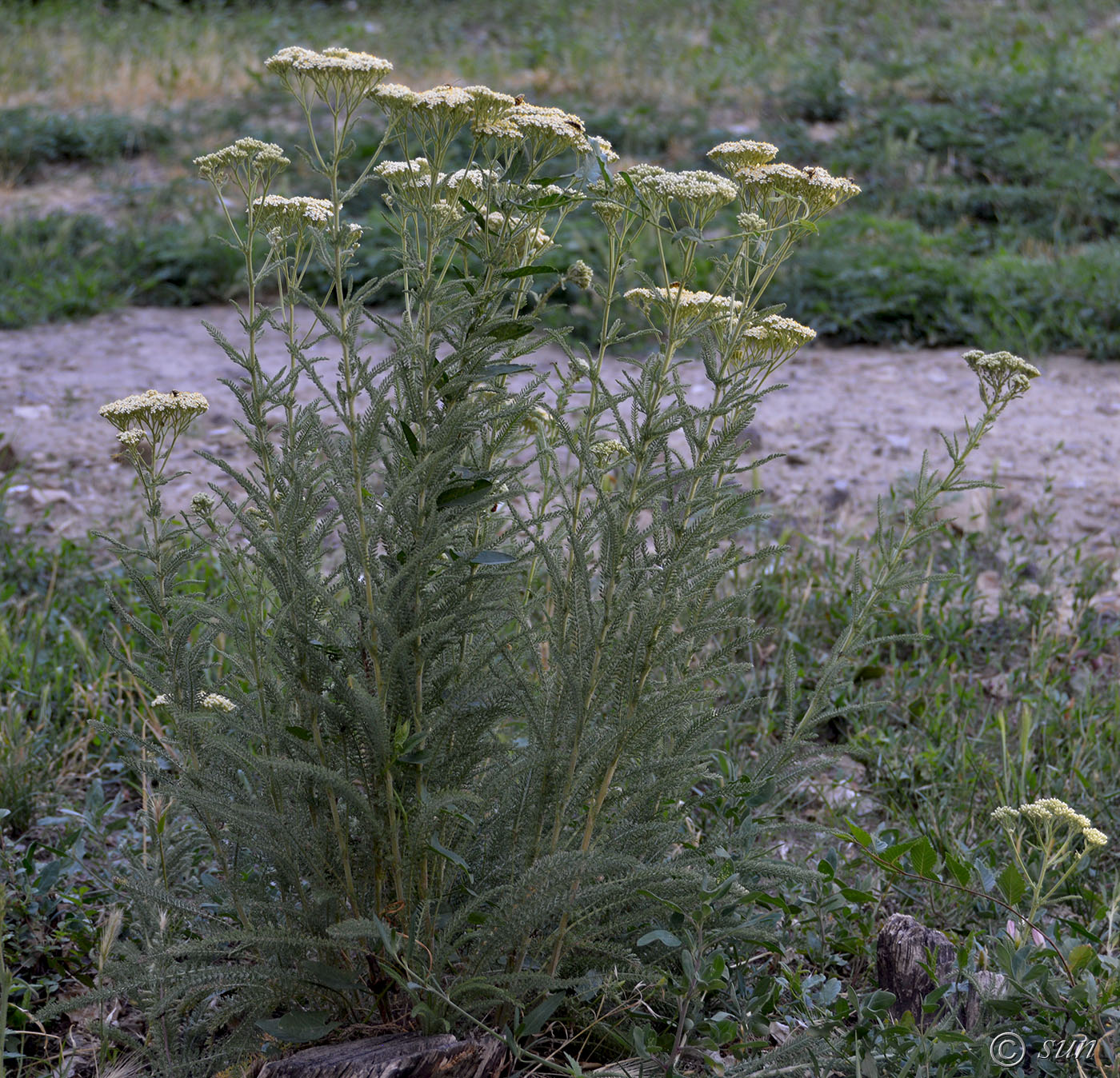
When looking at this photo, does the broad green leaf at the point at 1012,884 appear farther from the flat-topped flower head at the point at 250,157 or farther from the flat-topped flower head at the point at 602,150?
the flat-topped flower head at the point at 250,157

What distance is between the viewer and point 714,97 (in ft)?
31.1

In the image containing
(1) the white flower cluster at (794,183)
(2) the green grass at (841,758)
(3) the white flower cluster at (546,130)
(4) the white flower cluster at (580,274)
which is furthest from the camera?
(2) the green grass at (841,758)

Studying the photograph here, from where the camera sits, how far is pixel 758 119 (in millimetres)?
9070

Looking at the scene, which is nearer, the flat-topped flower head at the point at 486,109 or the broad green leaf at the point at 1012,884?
the flat-topped flower head at the point at 486,109

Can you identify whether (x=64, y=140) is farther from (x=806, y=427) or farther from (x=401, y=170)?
(x=401, y=170)

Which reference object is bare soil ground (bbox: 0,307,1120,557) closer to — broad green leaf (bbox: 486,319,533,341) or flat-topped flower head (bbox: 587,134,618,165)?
flat-topped flower head (bbox: 587,134,618,165)

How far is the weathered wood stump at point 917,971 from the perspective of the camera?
5.95 ft

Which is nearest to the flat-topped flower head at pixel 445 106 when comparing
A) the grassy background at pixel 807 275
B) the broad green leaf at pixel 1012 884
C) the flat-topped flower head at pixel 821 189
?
the flat-topped flower head at pixel 821 189

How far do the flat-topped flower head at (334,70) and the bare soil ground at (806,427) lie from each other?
219 centimetres

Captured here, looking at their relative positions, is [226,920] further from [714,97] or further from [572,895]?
[714,97]

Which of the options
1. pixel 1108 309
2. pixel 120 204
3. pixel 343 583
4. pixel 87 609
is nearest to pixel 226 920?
pixel 343 583

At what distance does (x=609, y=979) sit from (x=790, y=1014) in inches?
17.1

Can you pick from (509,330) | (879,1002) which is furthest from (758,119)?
(879,1002)

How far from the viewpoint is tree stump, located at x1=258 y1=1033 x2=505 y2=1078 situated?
4.98ft
